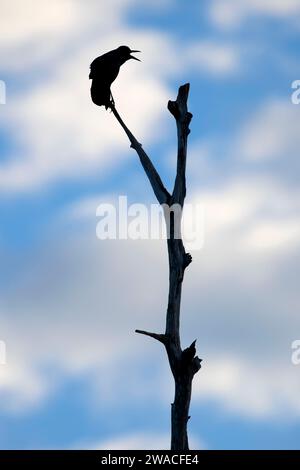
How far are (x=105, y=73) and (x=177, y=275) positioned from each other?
472cm

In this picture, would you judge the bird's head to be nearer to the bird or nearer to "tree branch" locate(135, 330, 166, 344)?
the bird

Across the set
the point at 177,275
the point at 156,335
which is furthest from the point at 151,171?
the point at 156,335

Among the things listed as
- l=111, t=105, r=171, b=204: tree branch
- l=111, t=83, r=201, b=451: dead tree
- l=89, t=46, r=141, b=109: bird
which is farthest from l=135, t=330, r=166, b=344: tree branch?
l=89, t=46, r=141, b=109: bird

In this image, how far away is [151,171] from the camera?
19.4 metres

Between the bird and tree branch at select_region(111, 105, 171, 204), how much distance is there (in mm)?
784

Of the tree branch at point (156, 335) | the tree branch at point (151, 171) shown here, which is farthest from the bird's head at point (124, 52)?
the tree branch at point (156, 335)

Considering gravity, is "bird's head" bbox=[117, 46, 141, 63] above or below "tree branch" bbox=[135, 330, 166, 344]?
above

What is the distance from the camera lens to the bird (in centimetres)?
2048
